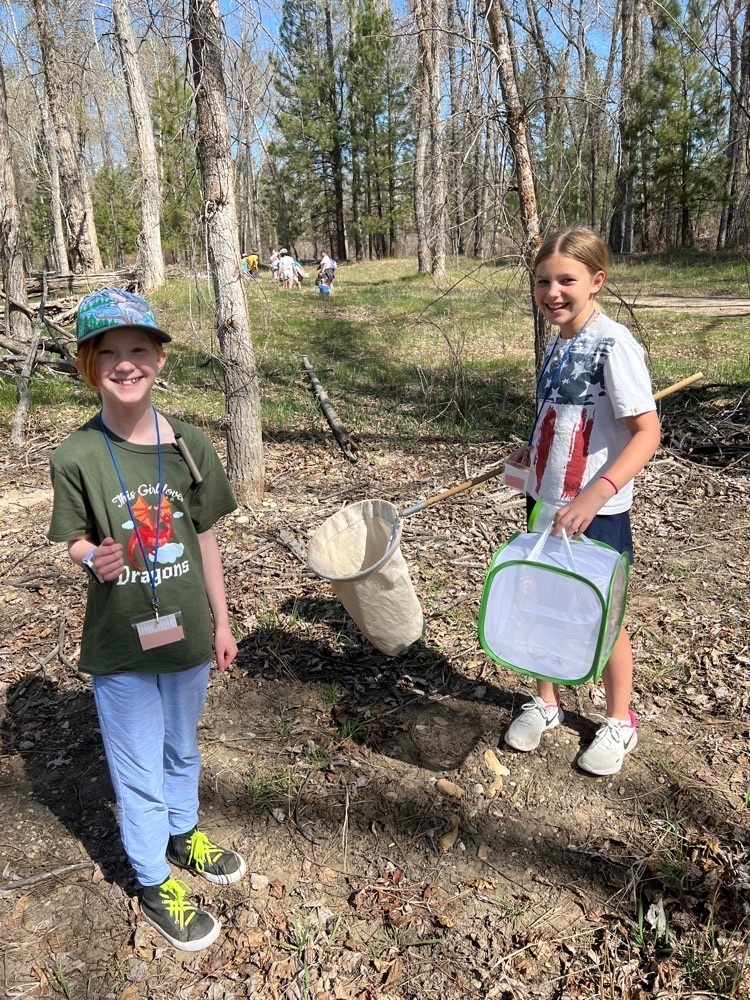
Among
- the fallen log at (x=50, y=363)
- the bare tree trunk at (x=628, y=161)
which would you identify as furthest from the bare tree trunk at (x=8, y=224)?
the bare tree trunk at (x=628, y=161)

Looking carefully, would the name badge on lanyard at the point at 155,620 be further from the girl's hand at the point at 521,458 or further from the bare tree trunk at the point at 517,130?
the bare tree trunk at the point at 517,130

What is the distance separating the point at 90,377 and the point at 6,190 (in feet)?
22.8

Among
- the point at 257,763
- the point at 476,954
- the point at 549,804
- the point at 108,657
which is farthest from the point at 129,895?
the point at 549,804

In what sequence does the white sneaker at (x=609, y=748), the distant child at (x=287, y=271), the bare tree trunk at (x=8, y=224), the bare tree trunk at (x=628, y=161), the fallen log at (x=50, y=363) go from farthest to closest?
the bare tree trunk at (x=628, y=161) → the distant child at (x=287, y=271) → the fallen log at (x=50, y=363) → the bare tree trunk at (x=8, y=224) → the white sneaker at (x=609, y=748)

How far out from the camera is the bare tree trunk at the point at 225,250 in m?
3.97

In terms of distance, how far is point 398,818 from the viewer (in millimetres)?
2363

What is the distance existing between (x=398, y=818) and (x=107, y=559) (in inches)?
57.0

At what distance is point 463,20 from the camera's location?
4973 mm

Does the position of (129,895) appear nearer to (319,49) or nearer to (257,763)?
(257,763)

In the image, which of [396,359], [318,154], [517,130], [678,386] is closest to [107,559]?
[678,386]

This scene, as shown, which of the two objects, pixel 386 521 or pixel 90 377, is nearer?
pixel 90 377

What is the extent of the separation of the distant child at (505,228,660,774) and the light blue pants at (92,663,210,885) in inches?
47.1

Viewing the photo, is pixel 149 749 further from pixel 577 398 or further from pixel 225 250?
pixel 225 250

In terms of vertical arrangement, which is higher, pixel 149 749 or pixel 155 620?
pixel 155 620
